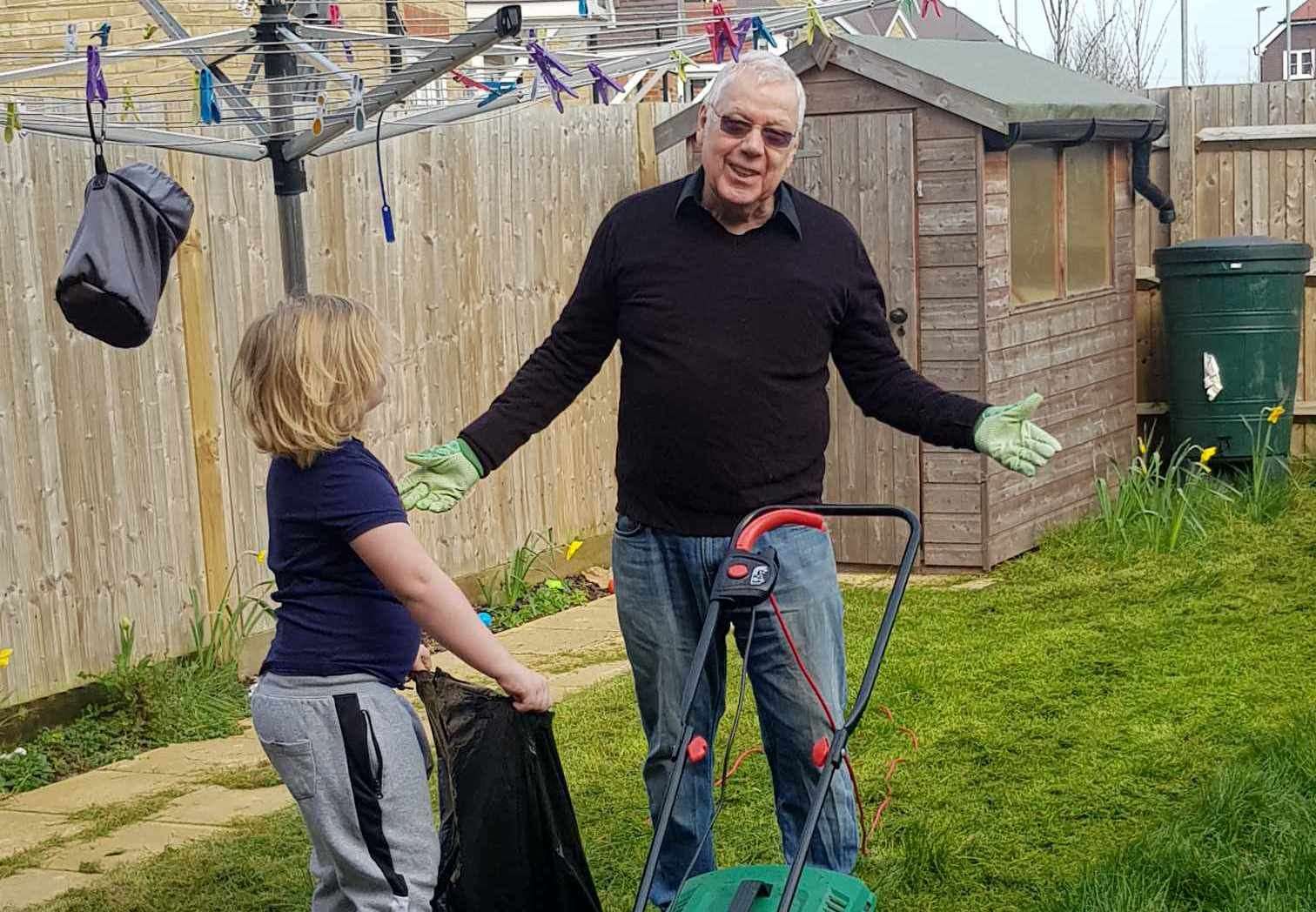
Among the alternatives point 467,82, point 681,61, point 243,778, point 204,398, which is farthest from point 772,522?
point 204,398

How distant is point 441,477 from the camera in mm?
3857

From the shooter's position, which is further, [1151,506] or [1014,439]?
[1151,506]

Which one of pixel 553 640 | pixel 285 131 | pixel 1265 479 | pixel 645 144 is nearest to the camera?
pixel 285 131

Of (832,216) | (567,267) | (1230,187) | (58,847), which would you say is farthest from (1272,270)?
(58,847)

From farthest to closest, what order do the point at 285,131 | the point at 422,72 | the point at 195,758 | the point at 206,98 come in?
1. the point at 195,758
2. the point at 285,131
3. the point at 422,72
4. the point at 206,98

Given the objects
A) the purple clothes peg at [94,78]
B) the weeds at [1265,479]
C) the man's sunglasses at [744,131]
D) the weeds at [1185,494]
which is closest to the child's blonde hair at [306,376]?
the man's sunglasses at [744,131]

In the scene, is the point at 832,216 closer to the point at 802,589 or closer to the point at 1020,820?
the point at 802,589

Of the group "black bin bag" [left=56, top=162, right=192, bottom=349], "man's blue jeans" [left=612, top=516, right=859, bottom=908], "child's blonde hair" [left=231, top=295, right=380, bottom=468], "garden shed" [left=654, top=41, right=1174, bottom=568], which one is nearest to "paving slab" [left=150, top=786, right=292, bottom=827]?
"black bin bag" [left=56, top=162, right=192, bottom=349]

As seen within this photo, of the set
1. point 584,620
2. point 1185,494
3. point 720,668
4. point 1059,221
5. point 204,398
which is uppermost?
point 1059,221

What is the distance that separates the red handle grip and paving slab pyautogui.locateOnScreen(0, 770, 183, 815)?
290 centimetres

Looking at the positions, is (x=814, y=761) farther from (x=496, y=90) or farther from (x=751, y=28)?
(x=751, y=28)

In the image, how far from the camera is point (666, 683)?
3.93 meters

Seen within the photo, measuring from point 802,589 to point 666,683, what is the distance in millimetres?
373

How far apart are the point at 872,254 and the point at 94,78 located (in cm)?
492
